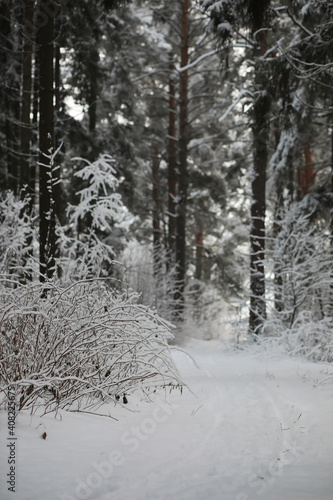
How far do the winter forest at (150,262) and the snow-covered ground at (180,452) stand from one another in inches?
0.8

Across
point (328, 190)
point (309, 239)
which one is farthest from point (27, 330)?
point (328, 190)

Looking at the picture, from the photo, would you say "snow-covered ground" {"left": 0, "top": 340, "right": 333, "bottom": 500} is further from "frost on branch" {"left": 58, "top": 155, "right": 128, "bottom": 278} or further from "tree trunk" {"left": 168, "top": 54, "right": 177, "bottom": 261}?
"tree trunk" {"left": 168, "top": 54, "right": 177, "bottom": 261}

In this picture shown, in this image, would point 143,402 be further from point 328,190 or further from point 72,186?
point 72,186

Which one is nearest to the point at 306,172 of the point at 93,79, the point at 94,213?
the point at 93,79

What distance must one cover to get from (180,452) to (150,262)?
11012mm

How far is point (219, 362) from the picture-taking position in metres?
9.41

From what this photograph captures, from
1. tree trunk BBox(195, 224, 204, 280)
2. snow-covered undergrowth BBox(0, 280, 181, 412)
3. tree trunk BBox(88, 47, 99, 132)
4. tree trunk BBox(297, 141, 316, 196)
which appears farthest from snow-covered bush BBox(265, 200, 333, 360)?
tree trunk BBox(195, 224, 204, 280)

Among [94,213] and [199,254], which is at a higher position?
[94,213]

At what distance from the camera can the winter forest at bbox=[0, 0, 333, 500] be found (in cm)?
317

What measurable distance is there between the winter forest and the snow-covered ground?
0.07 feet

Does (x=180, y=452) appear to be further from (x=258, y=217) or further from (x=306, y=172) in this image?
(x=306, y=172)

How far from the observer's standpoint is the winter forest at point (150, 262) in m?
3.17

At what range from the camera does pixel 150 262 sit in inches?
551

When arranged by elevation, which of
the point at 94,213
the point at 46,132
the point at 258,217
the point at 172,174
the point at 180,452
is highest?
the point at 172,174
